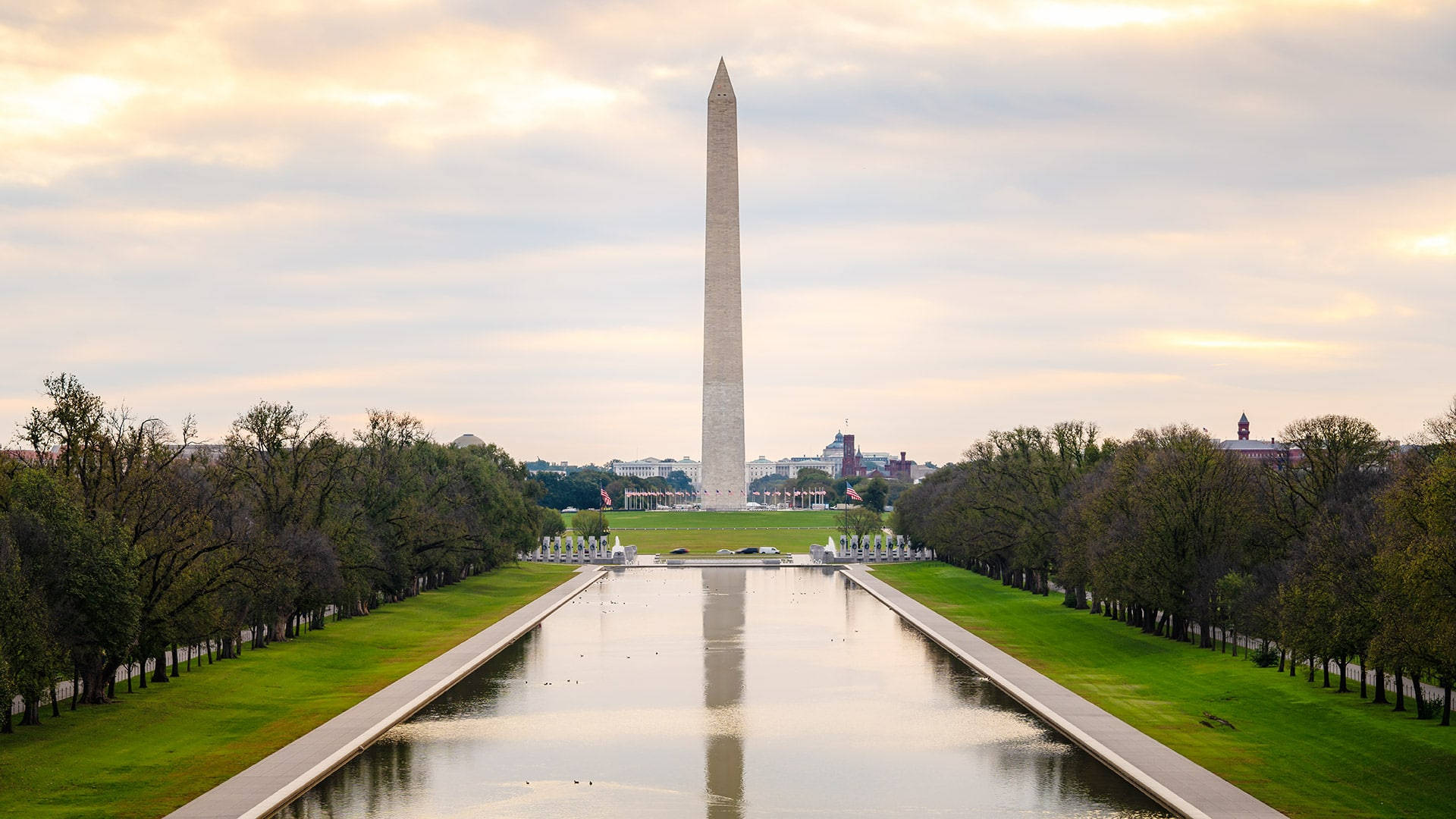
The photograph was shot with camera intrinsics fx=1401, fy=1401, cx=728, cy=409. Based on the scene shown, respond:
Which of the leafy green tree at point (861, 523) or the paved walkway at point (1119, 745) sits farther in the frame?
the leafy green tree at point (861, 523)

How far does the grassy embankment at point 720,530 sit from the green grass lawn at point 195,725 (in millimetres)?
63621

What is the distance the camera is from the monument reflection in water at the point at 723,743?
24.0 metres

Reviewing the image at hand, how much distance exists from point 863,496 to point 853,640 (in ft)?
389

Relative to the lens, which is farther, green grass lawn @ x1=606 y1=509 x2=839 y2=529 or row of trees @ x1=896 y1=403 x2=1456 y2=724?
green grass lawn @ x1=606 y1=509 x2=839 y2=529

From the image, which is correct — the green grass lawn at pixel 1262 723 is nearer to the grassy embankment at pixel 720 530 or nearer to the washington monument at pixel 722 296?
the grassy embankment at pixel 720 530

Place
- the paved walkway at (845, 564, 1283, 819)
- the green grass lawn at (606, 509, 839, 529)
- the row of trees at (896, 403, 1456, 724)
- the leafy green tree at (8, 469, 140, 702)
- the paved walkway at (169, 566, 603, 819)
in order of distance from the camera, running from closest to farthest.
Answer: the paved walkway at (845, 564, 1283, 819) < the paved walkway at (169, 566, 603, 819) < the row of trees at (896, 403, 1456, 724) < the leafy green tree at (8, 469, 140, 702) < the green grass lawn at (606, 509, 839, 529)

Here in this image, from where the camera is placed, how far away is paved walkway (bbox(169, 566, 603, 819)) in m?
23.3

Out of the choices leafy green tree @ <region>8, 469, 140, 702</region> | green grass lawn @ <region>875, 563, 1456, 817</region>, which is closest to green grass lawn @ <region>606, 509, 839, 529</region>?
green grass lawn @ <region>875, 563, 1456, 817</region>

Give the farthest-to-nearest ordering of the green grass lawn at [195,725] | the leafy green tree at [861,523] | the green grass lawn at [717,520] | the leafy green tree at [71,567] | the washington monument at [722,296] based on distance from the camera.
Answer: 1. the green grass lawn at [717,520]
2. the washington monument at [722,296]
3. the leafy green tree at [861,523]
4. the leafy green tree at [71,567]
5. the green grass lawn at [195,725]

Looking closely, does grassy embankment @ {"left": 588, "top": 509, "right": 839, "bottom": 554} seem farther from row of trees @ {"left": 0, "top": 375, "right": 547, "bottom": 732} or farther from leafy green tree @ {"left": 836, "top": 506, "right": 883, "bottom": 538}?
row of trees @ {"left": 0, "top": 375, "right": 547, "bottom": 732}

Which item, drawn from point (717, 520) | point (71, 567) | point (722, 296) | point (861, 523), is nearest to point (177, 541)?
point (71, 567)

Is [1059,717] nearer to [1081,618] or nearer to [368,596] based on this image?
[1081,618]

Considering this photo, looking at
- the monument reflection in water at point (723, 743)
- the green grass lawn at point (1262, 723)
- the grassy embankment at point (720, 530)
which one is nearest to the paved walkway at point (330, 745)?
the monument reflection in water at point (723, 743)

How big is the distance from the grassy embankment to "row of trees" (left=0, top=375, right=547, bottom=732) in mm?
48691
